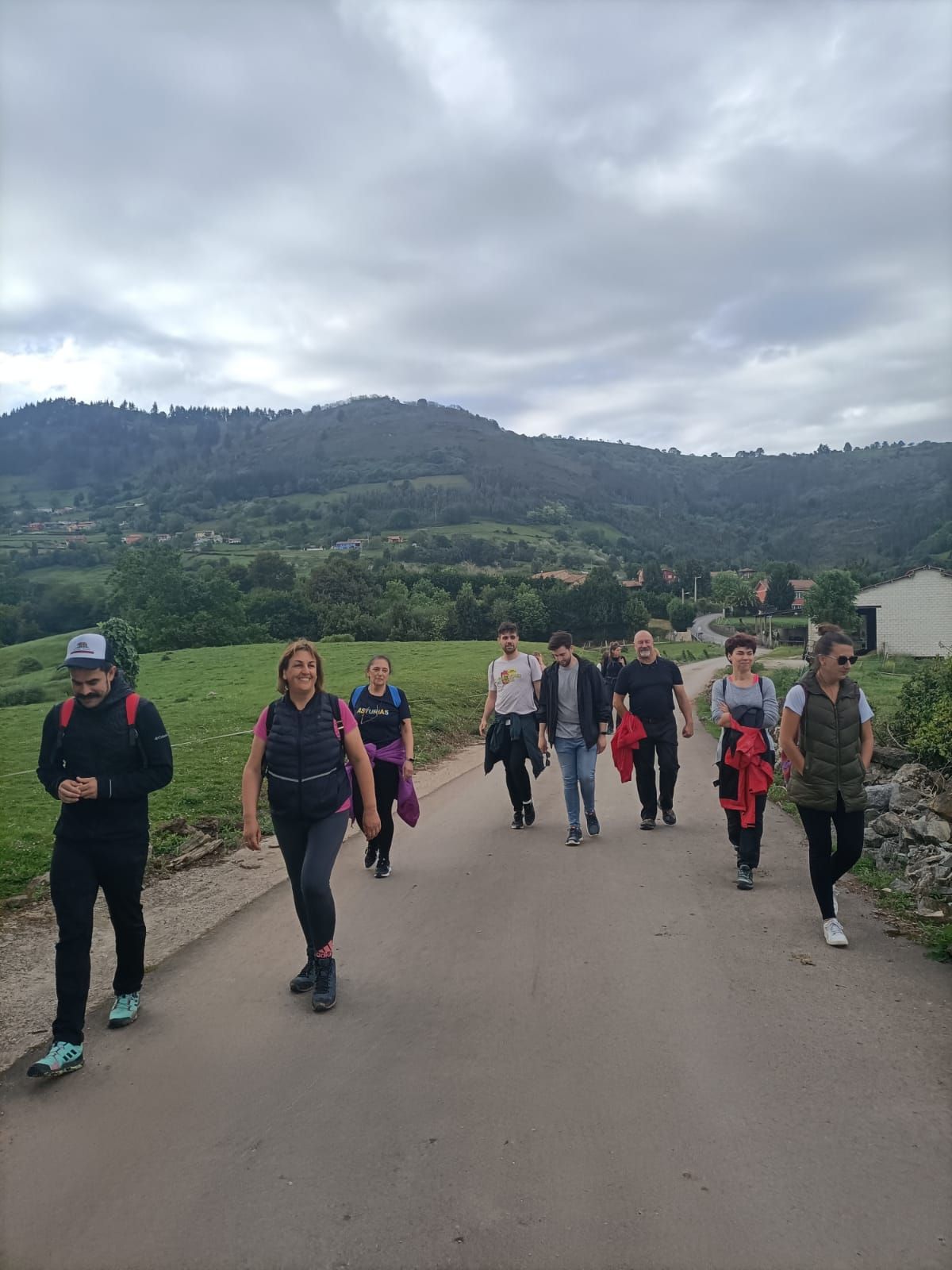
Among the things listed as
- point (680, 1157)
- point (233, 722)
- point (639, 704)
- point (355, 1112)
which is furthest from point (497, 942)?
point (233, 722)

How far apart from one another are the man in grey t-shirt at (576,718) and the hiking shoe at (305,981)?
385cm

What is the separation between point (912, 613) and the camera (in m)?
55.8

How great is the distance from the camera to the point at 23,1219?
115 inches

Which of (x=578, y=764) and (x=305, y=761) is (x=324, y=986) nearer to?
(x=305, y=761)

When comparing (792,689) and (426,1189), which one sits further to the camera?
(792,689)

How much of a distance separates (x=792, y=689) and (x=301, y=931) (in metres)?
3.87

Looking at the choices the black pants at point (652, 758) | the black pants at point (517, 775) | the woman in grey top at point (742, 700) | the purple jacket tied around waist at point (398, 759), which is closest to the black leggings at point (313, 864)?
the purple jacket tied around waist at point (398, 759)

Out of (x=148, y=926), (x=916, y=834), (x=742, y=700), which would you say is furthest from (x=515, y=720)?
(x=148, y=926)

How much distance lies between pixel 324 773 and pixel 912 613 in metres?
59.0

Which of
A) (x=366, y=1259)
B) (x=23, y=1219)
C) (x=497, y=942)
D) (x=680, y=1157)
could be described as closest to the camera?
(x=366, y=1259)

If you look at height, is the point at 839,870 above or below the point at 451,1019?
above

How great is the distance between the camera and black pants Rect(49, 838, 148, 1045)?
4180mm

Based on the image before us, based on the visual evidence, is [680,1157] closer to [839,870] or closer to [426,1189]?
[426,1189]

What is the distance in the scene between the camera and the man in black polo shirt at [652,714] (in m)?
8.81
